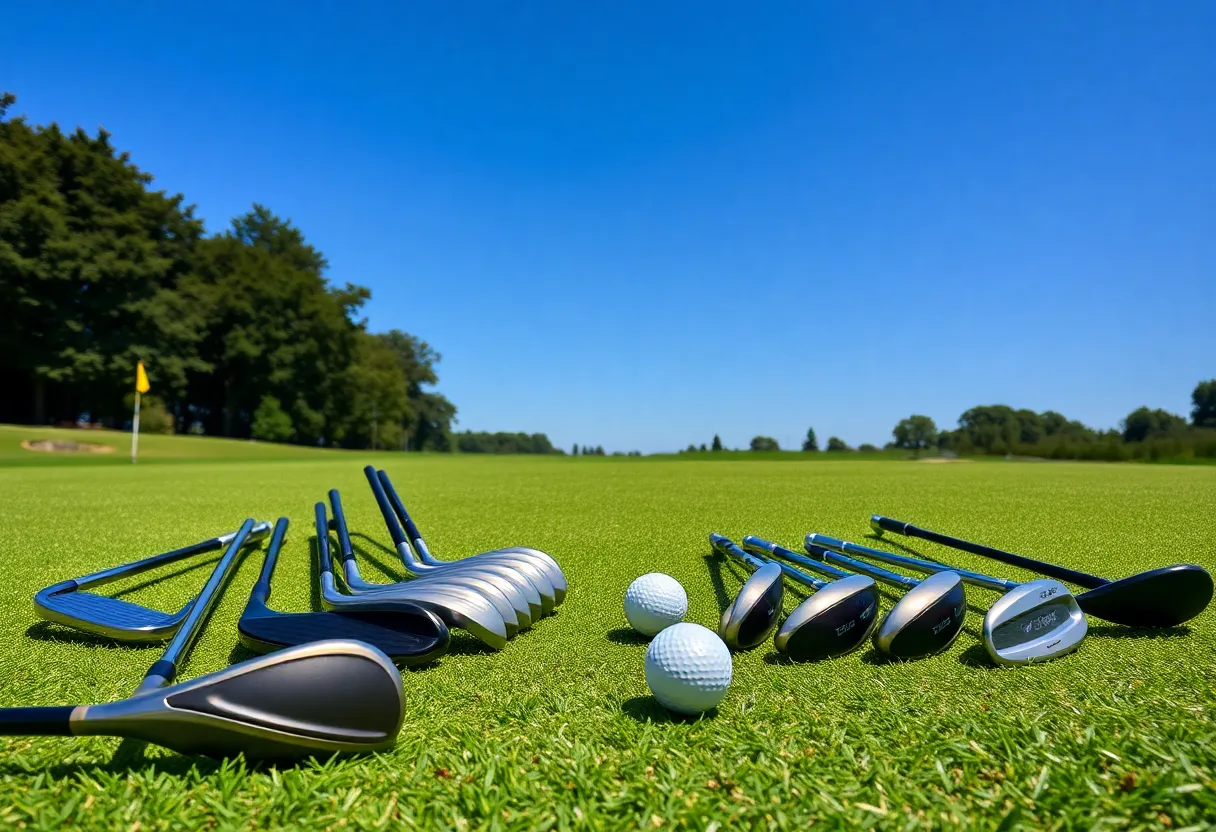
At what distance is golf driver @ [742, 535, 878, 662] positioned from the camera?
2807 millimetres

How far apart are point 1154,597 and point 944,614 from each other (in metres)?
1.14

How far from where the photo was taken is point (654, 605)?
3.26m

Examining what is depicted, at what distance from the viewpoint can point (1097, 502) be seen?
6.95 meters

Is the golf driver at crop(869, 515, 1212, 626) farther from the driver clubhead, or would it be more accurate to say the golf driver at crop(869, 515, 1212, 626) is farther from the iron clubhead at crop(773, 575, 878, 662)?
the driver clubhead

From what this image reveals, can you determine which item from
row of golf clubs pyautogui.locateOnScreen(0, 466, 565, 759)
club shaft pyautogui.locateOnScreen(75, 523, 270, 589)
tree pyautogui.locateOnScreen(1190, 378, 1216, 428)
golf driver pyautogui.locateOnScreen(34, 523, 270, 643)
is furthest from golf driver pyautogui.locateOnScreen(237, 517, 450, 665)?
tree pyautogui.locateOnScreen(1190, 378, 1216, 428)

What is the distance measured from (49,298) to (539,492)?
4410 centimetres

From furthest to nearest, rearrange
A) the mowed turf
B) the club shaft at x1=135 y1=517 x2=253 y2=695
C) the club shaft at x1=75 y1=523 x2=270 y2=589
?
the club shaft at x1=75 y1=523 x2=270 y2=589 → the club shaft at x1=135 y1=517 x2=253 y2=695 → the mowed turf

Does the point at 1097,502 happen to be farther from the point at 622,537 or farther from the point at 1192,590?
the point at 622,537

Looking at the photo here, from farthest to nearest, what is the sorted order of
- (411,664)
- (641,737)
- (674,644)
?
(411,664) → (674,644) → (641,737)

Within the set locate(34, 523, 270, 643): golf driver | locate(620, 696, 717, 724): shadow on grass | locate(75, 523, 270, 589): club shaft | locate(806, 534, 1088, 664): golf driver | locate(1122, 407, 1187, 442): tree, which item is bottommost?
locate(620, 696, 717, 724): shadow on grass

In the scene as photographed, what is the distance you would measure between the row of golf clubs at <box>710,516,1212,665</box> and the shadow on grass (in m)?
0.66

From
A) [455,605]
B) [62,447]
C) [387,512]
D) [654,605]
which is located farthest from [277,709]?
[62,447]

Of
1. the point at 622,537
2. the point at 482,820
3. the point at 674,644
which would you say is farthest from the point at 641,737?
the point at 622,537

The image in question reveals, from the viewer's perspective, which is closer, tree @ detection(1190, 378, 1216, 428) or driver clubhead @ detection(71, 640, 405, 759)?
driver clubhead @ detection(71, 640, 405, 759)
